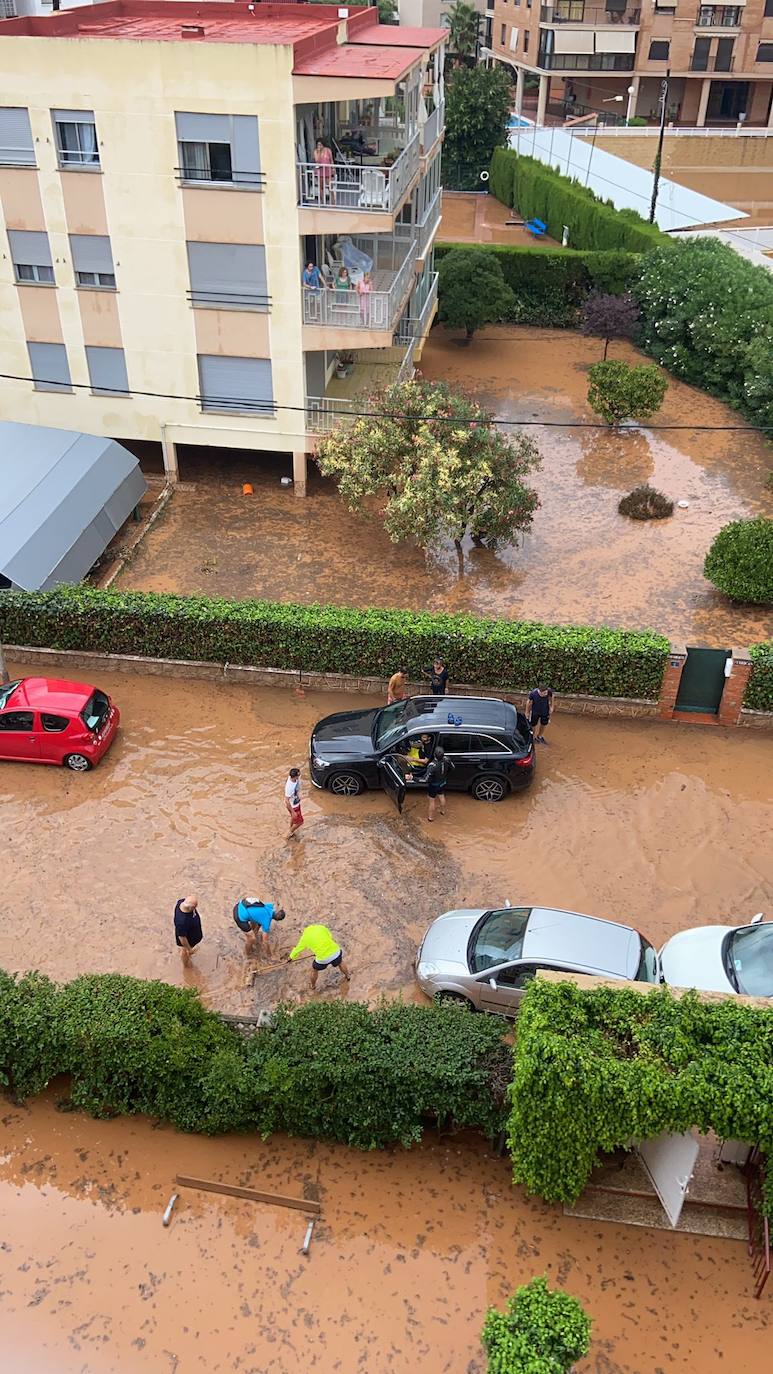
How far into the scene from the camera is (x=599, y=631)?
54.6ft

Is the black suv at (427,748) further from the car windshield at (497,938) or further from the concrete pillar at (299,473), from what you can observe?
the concrete pillar at (299,473)

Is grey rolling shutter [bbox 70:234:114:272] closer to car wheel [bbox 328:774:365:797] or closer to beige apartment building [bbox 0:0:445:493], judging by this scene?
beige apartment building [bbox 0:0:445:493]

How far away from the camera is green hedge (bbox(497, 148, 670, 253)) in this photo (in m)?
36.9

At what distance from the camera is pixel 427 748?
47.6 feet

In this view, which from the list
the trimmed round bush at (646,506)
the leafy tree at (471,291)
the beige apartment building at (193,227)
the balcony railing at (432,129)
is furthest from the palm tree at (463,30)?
the trimmed round bush at (646,506)

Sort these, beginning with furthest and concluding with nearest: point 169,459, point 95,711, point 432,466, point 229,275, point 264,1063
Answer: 1. point 169,459
2. point 229,275
3. point 432,466
4. point 95,711
5. point 264,1063

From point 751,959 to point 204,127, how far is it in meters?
18.9

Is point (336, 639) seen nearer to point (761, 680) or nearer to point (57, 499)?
point (761, 680)

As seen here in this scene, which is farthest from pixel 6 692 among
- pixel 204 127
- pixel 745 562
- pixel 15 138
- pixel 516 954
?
pixel 745 562

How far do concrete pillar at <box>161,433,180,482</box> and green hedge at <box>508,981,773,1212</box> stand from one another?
18.0 metres

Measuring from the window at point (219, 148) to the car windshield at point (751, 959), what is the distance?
57.6ft

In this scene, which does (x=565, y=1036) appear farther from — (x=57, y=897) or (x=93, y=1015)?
(x=57, y=897)

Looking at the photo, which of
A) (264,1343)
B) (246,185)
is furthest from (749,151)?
(264,1343)

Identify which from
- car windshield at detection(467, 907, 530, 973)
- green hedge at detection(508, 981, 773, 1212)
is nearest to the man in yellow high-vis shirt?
car windshield at detection(467, 907, 530, 973)
